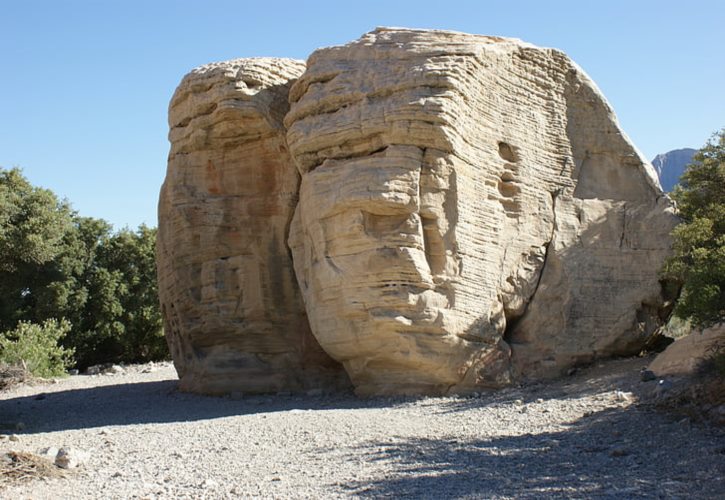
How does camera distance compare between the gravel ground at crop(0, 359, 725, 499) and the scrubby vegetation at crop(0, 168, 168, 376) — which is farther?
the scrubby vegetation at crop(0, 168, 168, 376)

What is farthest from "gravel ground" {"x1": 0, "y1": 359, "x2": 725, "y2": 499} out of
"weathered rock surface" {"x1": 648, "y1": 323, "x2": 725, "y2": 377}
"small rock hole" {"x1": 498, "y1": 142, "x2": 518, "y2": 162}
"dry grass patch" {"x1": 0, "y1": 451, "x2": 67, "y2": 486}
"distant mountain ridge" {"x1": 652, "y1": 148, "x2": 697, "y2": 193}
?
"distant mountain ridge" {"x1": 652, "y1": 148, "x2": 697, "y2": 193}

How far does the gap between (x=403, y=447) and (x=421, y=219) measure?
4370mm

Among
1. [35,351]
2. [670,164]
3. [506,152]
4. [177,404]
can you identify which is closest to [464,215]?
[506,152]

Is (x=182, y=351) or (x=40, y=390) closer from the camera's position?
(x=182, y=351)

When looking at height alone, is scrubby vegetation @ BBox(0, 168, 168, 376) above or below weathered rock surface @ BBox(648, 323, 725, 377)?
above

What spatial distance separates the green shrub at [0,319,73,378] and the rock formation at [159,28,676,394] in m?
6.47

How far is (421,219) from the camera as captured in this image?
12.4m

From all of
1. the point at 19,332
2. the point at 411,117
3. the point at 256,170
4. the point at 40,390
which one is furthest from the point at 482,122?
the point at 19,332

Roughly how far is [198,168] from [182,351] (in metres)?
3.74

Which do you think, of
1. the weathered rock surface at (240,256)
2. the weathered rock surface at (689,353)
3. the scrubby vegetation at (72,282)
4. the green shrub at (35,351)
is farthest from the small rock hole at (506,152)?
the scrubby vegetation at (72,282)

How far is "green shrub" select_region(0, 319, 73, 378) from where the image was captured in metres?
20.4

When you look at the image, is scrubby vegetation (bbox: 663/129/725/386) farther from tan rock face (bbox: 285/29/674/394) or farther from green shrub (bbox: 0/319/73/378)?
green shrub (bbox: 0/319/73/378)

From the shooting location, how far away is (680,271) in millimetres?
10820

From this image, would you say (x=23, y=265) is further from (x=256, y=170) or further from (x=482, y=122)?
(x=482, y=122)
